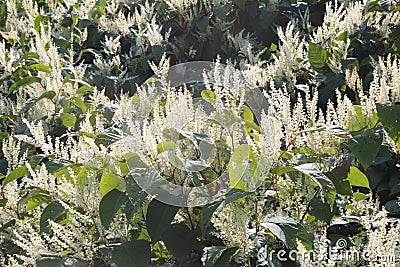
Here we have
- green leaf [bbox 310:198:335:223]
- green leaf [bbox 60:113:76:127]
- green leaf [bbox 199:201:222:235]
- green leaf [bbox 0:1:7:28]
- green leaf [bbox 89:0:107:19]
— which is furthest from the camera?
green leaf [bbox 0:1:7:28]

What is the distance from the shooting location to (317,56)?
358 cm

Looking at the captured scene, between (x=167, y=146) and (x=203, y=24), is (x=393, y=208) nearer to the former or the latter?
(x=167, y=146)

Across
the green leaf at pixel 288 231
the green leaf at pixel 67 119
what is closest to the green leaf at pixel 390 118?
the green leaf at pixel 288 231

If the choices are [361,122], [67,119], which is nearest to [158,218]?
[361,122]

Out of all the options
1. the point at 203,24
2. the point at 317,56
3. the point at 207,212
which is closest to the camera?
the point at 207,212

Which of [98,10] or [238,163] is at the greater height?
[238,163]

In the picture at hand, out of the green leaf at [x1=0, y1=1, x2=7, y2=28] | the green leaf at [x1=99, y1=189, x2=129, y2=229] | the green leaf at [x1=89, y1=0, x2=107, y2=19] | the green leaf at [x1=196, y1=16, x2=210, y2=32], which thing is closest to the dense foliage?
the green leaf at [x1=99, y1=189, x2=129, y2=229]

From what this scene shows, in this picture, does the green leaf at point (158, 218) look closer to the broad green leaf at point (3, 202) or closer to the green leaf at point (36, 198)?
the green leaf at point (36, 198)

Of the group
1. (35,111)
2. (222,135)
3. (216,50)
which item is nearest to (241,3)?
(216,50)

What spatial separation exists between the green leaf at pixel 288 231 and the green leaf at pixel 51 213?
658 millimetres

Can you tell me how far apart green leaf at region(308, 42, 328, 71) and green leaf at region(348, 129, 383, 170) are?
1.46 meters

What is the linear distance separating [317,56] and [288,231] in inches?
80.3

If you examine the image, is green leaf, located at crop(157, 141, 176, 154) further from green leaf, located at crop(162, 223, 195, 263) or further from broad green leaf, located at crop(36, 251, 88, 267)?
broad green leaf, located at crop(36, 251, 88, 267)

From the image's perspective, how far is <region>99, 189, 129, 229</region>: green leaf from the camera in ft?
5.73
